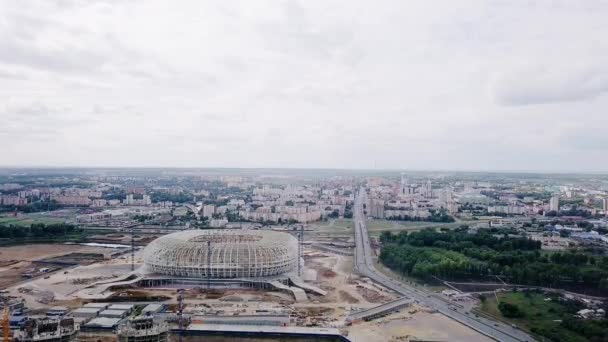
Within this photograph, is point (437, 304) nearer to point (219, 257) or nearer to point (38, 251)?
point (219, 257)

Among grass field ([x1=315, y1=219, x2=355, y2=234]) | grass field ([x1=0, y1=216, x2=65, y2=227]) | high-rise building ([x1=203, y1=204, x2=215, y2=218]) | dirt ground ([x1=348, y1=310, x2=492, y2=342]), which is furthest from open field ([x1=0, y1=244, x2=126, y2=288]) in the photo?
grass field ([x1=315, y1=219, x2=355, y2=234])

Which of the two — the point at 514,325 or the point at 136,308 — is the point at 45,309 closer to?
the point at 136,308

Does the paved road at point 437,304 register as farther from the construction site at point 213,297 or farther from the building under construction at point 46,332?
the building under construction at point 46,332

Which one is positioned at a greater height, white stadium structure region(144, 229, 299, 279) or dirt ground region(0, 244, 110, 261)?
white stadium structure region(144, 229, 299, 279)

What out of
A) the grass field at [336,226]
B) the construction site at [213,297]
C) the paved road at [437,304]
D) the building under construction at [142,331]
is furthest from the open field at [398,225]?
the building under construction at [142,331]

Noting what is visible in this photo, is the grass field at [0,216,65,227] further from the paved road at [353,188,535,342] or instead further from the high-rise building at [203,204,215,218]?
the paved road at [353,188,535,342]

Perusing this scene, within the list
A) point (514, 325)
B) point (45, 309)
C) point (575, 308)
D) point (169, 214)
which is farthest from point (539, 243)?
point (169, 214)
